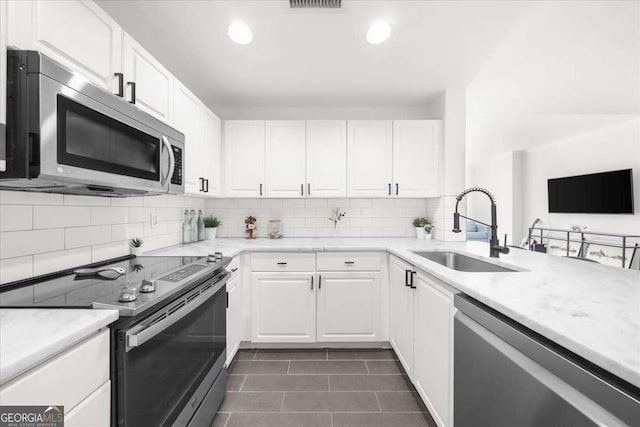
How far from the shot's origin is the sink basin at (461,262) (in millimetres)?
1815

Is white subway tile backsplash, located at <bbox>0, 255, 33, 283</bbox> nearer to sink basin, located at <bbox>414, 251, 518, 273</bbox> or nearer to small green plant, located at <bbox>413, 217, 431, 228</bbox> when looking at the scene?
sink basin, located at <bbox>414, 251, 518, 273</bbox>

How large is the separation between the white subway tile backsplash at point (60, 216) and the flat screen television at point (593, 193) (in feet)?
22.0

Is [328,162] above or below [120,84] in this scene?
below

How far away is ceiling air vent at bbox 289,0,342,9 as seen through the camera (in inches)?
63.6

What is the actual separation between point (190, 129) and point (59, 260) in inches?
49.0

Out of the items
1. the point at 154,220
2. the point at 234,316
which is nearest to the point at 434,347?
the point at 234,316

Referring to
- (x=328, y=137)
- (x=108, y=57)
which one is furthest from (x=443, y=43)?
(x=108, y=57)

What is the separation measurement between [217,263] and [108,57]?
1.16m

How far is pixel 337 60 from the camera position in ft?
7.36

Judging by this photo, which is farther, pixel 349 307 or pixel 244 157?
pixel 244 157

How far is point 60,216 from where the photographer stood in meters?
1.42

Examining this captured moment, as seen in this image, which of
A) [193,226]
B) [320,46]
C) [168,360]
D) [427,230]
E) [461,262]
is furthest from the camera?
[427,230]

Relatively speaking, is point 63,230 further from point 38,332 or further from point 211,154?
point 211,154

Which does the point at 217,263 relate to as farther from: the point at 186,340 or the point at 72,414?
the point at 72,414
